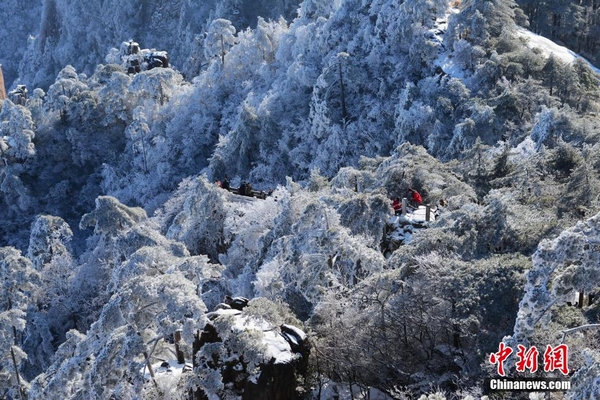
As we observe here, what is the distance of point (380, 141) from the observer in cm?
4812

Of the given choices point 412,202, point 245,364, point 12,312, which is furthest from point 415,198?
point 12,312

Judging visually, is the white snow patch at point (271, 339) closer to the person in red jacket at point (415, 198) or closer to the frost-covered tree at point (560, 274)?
the frost-covered tree at point (560, 274)

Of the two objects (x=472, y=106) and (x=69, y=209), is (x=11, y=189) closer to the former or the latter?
(x=69, y=209)

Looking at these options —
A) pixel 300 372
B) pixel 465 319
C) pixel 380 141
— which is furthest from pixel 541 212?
pixel 380 141

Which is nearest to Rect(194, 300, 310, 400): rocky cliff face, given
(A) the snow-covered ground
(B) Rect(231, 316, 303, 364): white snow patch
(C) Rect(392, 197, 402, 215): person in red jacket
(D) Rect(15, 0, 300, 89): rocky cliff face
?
(B) Rect(231, 316, 303, 364): white snow patch

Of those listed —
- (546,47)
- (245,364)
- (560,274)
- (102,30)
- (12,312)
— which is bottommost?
(102,30)

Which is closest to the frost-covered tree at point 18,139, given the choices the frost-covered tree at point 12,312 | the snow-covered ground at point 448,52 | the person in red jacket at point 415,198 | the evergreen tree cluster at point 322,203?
the evergreen tree cluster at point 322,203

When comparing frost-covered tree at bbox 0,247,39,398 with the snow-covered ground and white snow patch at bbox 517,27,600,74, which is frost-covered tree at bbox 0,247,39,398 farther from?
white snow patch at bbox 517,27,600,74

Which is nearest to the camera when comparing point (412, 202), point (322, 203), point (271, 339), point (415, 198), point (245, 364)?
point (245, 364)

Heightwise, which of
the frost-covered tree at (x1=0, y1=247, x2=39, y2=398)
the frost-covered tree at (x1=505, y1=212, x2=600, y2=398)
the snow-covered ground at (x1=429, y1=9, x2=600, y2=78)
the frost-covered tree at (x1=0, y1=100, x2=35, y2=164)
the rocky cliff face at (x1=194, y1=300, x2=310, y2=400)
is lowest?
the frost-covered tree at (x1=0, y1=100, x2=35, y2=164)

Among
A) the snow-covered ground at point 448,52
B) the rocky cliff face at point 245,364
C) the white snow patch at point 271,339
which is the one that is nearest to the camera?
the rocky cliff face at point 245,364

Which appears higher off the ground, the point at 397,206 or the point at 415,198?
the point at 415,198

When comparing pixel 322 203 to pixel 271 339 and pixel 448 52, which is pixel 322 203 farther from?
pixel 448 52

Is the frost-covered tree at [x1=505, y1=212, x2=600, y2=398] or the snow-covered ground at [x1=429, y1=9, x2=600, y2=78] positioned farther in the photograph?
the snow-covered ground at [x1=429, y1=9, x2=600, y2=78]
